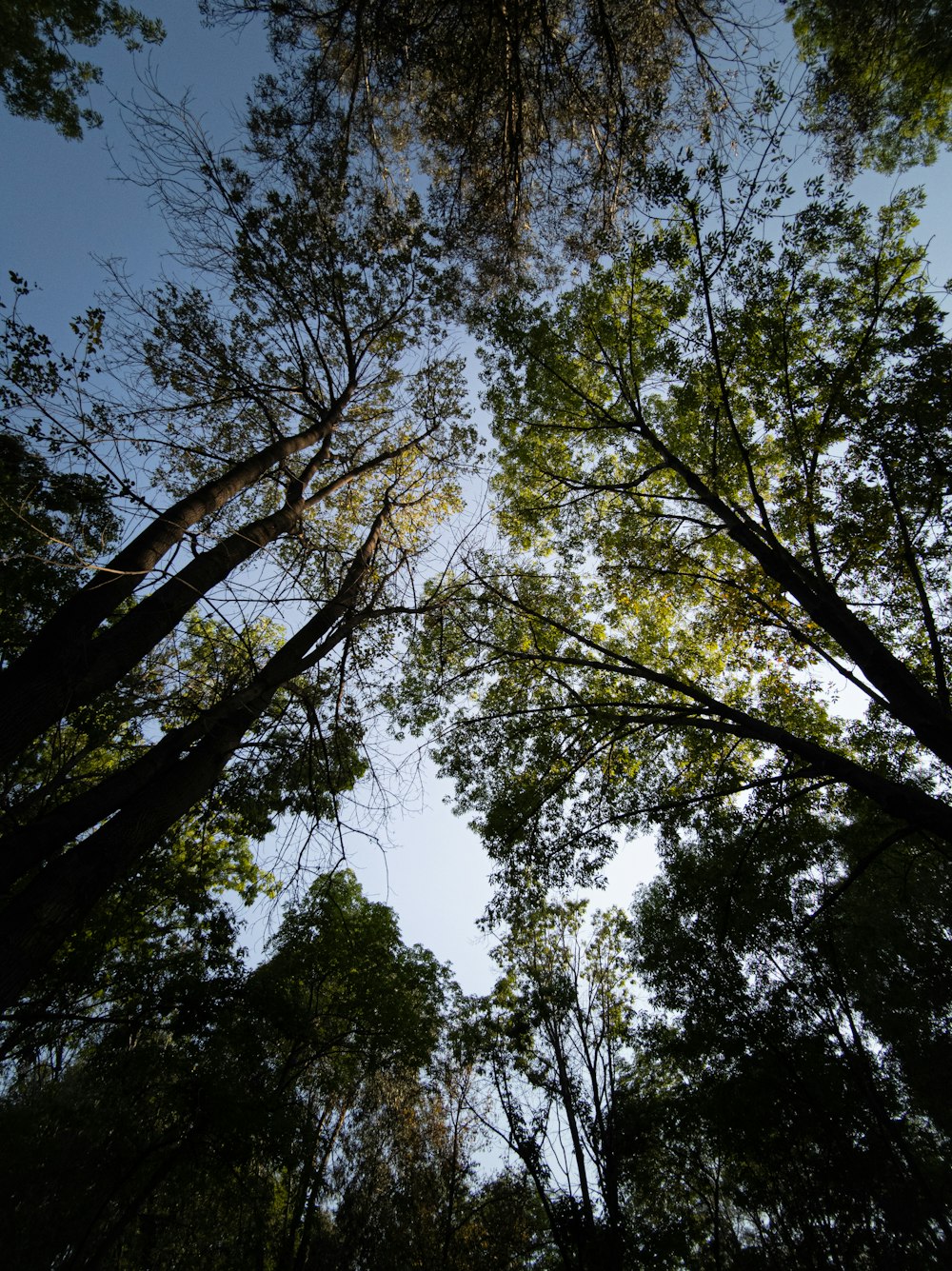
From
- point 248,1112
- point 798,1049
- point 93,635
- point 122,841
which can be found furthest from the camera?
point 798,1049

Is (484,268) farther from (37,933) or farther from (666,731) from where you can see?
(37,933)

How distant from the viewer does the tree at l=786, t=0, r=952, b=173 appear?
5.71 m

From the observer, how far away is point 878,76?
→ 6113 millimetres

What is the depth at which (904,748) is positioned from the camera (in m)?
7.62

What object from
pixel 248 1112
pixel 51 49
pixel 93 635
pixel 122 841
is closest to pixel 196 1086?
pixel 248 1112

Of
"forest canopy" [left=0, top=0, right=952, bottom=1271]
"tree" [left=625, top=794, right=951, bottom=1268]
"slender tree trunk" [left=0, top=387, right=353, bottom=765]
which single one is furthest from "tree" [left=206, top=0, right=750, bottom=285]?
"tree" [left=625, top=794, right=951, bottom=1268]

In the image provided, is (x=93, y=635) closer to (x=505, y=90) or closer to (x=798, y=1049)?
(x=505, y=90)

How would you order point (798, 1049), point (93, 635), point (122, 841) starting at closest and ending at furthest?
1. point (122, 841)
2. point (93, 635)
3. point (798, 1049)

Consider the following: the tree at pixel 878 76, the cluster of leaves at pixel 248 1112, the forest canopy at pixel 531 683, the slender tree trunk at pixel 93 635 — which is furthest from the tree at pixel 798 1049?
the tree at pixel 878 76

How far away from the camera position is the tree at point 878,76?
5707mm

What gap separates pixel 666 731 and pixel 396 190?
883 centimetres

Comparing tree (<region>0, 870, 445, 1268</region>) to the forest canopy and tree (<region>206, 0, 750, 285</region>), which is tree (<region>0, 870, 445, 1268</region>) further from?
tree (<region>206, 0, 750, 285</region>)

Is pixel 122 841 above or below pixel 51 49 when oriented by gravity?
below

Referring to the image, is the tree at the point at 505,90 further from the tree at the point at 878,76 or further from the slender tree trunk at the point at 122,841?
the slender tree trunk at the point at 122,841
